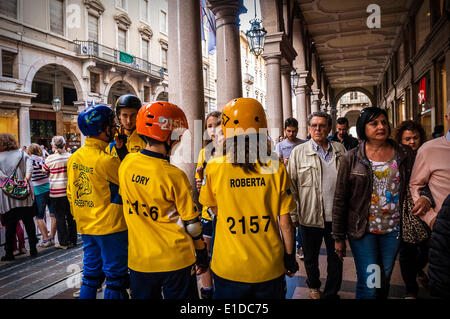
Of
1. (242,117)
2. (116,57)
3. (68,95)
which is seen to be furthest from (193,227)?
(68,95)

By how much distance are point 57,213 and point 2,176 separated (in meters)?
1.08

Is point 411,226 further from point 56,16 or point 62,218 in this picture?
point 56,16

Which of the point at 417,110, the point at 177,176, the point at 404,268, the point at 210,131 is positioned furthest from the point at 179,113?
the point at 417,110

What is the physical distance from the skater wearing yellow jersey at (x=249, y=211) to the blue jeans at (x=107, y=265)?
109 cm

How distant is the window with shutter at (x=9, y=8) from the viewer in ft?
53.9

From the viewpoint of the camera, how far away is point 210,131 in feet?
11.5

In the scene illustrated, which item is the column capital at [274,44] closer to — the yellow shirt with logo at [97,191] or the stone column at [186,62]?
the stone column at [186,62]

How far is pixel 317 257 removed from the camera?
10.8 feet

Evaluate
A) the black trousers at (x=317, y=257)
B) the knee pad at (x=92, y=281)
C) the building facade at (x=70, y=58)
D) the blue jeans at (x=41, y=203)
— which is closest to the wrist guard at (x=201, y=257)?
the knee pad at (x=92, y=281)

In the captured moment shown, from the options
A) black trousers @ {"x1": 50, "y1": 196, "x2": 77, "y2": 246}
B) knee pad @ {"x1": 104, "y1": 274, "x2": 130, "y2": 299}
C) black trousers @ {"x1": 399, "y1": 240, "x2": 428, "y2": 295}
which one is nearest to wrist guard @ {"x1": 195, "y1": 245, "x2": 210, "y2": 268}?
knee pad @ {"x1": 104, "y1": 274, "x2": 130, "y2": 299}

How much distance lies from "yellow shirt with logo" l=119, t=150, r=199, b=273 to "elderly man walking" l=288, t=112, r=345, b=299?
5.40 feet

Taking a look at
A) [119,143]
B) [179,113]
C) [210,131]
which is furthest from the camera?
[210,131]

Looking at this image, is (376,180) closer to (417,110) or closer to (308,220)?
(308,220)

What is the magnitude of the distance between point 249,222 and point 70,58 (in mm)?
23328
